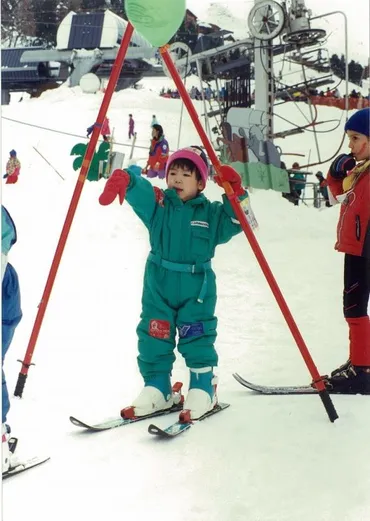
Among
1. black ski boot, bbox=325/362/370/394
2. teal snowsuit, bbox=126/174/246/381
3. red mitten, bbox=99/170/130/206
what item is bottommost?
black ski boot, bbox=325/362/370/394

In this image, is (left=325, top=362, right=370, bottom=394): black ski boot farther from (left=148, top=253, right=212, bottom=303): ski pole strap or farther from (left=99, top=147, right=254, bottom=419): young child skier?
(left=148, top=253, right=212, bottom=303): ski pole strap

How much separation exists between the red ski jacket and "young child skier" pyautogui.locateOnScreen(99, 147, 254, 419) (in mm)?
387

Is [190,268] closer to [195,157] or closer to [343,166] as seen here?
[195,157]

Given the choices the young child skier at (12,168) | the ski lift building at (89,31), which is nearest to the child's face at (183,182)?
the ski lift building at (89,31)

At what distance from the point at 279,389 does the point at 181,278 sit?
55 cm

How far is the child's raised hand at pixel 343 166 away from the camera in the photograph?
2.09m

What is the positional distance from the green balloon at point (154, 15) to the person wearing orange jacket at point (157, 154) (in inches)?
106

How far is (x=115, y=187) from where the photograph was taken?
70.6 inches

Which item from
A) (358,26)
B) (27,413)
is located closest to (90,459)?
(27,413)

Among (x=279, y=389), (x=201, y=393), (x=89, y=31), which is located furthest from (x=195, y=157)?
(x=89, y=31)

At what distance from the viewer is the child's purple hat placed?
1935 mm

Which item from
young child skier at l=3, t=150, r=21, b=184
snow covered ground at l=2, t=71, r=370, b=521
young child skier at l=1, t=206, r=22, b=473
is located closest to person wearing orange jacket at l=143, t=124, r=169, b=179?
snow covered ground at l=2, t=71, r=370, b=521

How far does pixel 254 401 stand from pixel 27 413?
723 mm

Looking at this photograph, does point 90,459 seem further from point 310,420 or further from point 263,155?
point 263,155
